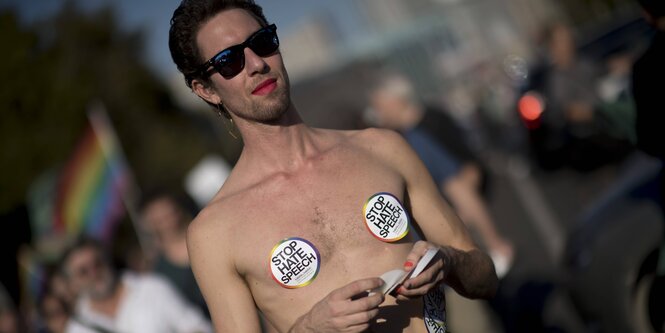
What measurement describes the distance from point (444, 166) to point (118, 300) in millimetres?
2660

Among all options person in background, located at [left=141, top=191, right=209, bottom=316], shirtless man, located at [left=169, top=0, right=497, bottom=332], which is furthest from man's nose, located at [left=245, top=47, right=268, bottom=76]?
person in background, located at [left=141, top=191, right=209, bottom=316]

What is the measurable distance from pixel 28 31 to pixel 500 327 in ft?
82.2

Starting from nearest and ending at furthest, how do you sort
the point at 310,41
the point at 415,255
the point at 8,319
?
the point at 415,255
the point at 8,319
the point at 310,41

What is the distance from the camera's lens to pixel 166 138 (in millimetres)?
29969

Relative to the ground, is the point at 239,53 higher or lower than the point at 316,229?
higher

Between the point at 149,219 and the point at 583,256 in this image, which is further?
the point at 149,219

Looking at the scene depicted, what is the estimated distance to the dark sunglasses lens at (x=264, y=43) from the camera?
3092 mm

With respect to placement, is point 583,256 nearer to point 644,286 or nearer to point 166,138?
point 644,286

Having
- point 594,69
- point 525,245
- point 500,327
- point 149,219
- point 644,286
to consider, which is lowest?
point 525,245

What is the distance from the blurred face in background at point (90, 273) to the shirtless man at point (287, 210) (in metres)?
3.24

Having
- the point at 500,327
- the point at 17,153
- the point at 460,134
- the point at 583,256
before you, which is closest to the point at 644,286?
the point at 583,256

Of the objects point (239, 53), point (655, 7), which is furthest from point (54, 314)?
point (655, 7)

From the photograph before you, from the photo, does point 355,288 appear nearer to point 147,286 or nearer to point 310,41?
point 147,286

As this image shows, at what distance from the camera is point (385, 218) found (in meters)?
3.03
